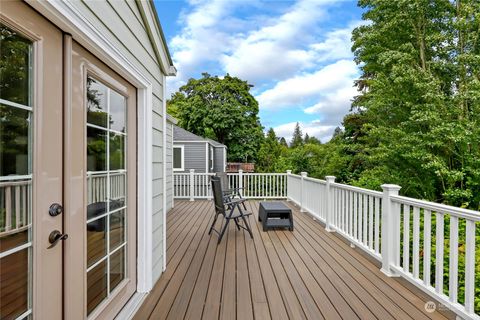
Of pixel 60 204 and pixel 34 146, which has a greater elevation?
pixel 34 146

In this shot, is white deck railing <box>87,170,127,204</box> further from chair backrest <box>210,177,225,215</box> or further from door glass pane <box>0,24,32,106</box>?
chair backrest <box>210,177,225,215</box>

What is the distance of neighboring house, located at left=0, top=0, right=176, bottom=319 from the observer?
1133 mm

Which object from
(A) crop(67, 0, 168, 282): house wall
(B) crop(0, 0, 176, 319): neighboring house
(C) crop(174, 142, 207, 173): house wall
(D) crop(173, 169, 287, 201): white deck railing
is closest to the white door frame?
(B) crop(0, 0, 176, 319): neighboring house

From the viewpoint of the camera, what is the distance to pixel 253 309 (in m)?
2.16

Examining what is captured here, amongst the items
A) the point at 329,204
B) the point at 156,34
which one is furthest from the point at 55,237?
the point at 329,204

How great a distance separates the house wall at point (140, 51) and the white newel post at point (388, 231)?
2444mm

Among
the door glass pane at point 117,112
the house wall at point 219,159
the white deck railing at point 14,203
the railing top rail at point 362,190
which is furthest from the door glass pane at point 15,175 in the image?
the house wall at point 219,159

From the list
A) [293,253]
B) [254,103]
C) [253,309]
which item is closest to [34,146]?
Answer: [253,309]

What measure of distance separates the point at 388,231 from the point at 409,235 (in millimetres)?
213

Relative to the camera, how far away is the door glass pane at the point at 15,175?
3.54 feet

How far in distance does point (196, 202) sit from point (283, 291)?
561 cm

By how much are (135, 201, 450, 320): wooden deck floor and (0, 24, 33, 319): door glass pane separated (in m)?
1.18

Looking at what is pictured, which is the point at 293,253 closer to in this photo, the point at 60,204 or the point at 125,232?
the point at 125,232

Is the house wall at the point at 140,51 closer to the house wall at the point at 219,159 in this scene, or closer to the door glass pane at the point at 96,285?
the door glass pane at the point at 96,285
